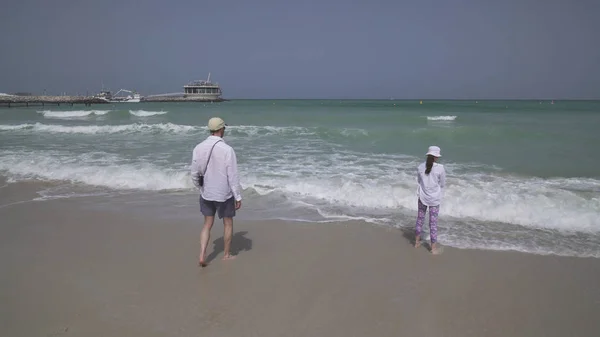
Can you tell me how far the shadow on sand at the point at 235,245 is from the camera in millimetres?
4686

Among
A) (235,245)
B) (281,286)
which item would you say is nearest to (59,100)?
(235,245)

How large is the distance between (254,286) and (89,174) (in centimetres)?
734

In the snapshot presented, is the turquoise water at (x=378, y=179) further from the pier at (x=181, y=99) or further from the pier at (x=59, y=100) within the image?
the pier at (x=181, y=99)

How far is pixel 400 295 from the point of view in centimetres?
367

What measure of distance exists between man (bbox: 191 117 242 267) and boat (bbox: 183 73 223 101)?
106845mm

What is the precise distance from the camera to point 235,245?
498cm

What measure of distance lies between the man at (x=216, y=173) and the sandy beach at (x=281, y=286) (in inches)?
28.2

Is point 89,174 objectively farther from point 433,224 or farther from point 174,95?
point 174,95

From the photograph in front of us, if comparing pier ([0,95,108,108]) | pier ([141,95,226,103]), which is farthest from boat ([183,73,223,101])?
pier ([0,95,108,108])

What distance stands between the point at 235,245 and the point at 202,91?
11055 centimetres

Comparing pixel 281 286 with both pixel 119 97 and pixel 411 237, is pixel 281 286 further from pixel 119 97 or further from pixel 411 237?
pixel 119 97

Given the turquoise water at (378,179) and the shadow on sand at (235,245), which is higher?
the turquoise water at (378,179)

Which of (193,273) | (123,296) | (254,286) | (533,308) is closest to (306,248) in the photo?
(254,286)

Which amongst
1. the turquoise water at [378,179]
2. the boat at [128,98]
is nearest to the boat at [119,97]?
the boat at [128,98]
